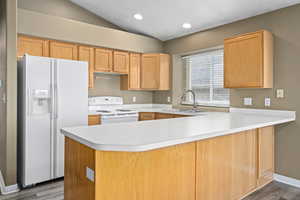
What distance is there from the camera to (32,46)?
11.0ft

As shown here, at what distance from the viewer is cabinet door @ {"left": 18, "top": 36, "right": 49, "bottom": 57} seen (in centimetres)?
327

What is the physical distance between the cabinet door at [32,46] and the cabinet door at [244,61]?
294 centimetres

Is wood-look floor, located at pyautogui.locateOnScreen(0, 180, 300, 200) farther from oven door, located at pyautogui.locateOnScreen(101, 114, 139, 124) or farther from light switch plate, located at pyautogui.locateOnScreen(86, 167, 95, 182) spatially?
light switch plate, located at pyautogui.locateOnScreen(86, 167, 95, 182)

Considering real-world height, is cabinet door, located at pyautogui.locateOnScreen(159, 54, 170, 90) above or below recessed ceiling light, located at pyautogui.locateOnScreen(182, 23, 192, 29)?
below

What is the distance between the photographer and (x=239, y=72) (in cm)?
314

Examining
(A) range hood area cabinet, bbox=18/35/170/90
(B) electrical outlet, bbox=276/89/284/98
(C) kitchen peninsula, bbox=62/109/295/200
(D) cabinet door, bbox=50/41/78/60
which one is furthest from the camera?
(D) cabinet door, bbox=50/41/78/60

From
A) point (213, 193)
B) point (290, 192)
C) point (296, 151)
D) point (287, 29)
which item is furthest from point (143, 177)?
point (287, 29)

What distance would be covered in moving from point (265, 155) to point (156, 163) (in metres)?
1.97

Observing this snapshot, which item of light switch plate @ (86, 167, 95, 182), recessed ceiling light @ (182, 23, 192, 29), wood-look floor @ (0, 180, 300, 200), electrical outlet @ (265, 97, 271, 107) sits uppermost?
Result: recessed ceiling light @ (182, 23, 192, 29)

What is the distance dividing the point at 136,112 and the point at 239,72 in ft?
6.64

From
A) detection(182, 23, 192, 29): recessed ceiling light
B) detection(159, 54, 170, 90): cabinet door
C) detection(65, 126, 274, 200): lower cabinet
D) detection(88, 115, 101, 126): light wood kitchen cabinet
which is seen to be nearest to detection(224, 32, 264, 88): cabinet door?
detection(65, 126, 274, 200): lower cabinet

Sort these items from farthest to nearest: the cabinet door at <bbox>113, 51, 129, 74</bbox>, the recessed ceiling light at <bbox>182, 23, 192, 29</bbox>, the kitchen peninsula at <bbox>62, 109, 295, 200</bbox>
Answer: the cabinet door at <bbox>113, 51, 129, 74</bbox> → the recessed ceiling light at <bbox>182, 23, 192, 29</bbox> → the kitchen peninsula at <bbox>62, 109, 295, 200</bbox>

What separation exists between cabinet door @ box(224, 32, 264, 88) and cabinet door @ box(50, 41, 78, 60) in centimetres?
260

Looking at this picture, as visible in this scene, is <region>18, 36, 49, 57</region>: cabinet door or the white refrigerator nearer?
the white refrigerator
